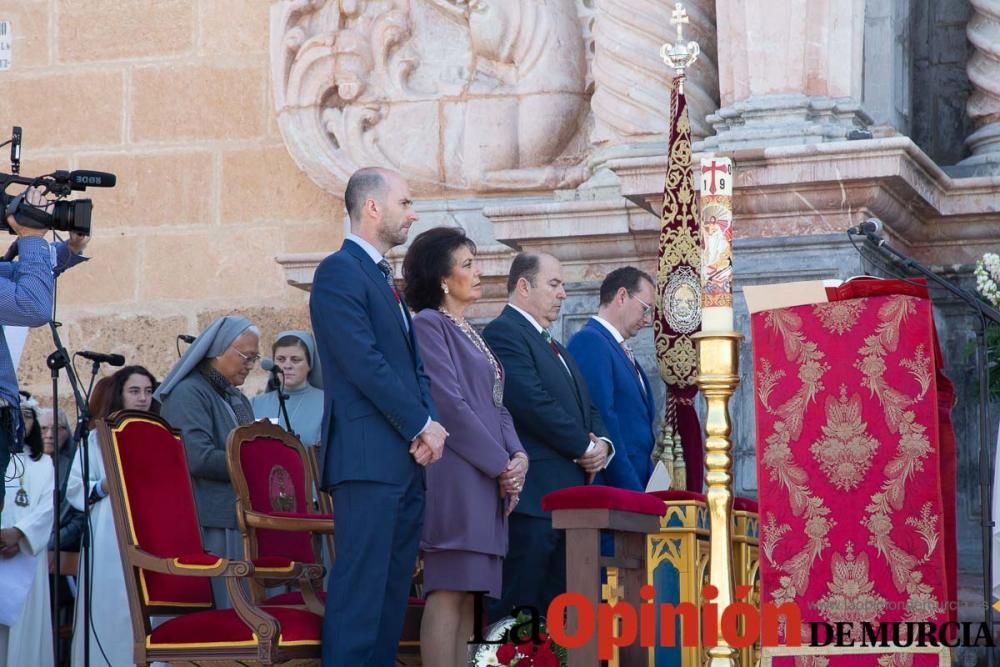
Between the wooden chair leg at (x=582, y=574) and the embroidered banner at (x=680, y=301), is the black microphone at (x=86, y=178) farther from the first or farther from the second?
the embroidered banner at (x=680, y=301)

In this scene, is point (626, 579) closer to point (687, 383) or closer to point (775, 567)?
point (775, 567)

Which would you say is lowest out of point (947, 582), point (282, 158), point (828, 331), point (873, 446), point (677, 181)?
point (947, 582)

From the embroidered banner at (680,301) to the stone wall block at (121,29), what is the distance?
3.23 metres

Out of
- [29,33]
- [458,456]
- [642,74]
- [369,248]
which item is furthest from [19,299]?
[29,33]

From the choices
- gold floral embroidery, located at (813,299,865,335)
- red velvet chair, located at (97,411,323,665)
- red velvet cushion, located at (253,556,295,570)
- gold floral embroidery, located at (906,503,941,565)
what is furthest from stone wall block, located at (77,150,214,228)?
gold floral embroidery, located at (906,503,941,565)

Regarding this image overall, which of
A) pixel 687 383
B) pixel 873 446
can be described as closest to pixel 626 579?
pixel 873 446

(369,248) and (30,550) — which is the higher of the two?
(369,248)

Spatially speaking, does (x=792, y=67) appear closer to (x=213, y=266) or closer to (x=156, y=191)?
(x=213, y=266)

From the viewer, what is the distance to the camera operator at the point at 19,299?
575cm

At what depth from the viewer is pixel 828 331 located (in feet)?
18.2

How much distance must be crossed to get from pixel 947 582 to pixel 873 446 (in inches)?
16.9

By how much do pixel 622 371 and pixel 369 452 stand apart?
1678 millimetres

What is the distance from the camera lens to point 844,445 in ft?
18.0

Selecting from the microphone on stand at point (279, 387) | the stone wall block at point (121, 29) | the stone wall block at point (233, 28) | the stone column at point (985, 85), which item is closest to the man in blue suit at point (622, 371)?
the microphone on stand at point (279, 387)
